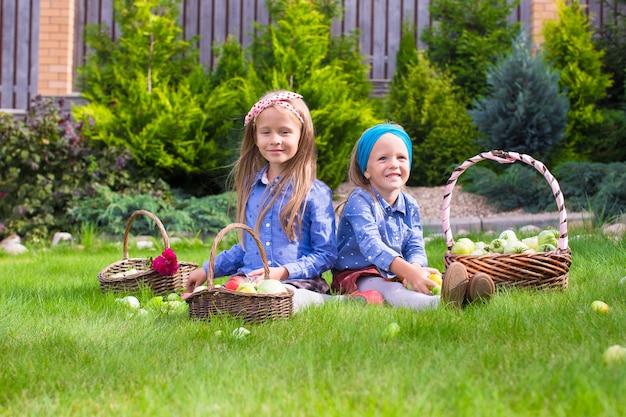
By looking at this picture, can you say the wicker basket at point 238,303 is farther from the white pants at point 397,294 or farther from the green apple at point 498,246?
the green apple at point 498,246

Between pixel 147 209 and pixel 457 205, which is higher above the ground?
pixel 457 205

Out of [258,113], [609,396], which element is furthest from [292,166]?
[609,396]

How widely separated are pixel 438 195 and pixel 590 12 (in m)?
3.83

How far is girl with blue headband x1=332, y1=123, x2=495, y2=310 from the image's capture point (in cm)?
323

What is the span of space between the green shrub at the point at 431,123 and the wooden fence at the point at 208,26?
1.44 m

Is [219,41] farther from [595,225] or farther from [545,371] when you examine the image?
[545,371]

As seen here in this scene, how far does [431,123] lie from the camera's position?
822 cm

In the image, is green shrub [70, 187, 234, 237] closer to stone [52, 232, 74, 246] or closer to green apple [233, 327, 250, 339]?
stone [52, 232, 74, 246]

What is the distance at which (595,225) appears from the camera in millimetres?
5473

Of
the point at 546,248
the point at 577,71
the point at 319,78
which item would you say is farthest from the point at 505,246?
the point at 577,71

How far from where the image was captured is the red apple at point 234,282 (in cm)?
312

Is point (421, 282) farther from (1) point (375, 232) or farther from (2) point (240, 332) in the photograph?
(2) point (240, 332)

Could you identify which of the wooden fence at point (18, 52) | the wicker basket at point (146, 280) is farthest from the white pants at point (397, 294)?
the wooden fence at point (18, 52)

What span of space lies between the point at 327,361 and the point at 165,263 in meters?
1.77
